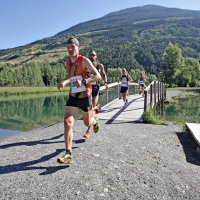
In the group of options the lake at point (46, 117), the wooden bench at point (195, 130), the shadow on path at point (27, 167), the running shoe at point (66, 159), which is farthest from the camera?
the lake at point (46, 117)

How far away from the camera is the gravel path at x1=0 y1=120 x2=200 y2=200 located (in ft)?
11.6

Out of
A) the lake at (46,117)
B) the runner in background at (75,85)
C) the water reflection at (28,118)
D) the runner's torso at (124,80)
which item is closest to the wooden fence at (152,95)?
the lake at (46,117)

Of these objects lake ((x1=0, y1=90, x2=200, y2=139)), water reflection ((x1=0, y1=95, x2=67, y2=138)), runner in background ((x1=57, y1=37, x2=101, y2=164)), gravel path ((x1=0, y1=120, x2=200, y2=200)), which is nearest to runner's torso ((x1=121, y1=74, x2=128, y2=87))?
lake ((x1=0, y1=90, x2=200, y2=139))

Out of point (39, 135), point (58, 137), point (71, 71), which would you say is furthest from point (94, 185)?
point (39, 135)

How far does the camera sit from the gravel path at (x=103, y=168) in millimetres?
3526

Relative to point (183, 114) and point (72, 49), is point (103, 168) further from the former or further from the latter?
point (183, 114)

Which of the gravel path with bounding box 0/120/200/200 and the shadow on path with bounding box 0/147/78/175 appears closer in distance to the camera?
the gravel path with bounding box 0/120/200/200

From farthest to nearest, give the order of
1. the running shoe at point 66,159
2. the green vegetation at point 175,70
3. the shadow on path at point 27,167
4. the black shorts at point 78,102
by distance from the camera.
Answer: the green vegetation at point 175,70 → the black shorts at point 78,102 → the running shoe at point 66,159 → the shadow on path at point 27,167

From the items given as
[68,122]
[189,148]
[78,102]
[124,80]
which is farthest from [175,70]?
[68,122]

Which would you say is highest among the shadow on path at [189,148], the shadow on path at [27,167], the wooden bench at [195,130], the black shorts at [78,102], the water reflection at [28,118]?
the black shorts at [78,102]

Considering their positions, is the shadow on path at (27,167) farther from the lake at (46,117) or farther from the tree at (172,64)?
the tree at (172,64)

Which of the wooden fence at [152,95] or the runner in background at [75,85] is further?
the wooden fence at [152,95]

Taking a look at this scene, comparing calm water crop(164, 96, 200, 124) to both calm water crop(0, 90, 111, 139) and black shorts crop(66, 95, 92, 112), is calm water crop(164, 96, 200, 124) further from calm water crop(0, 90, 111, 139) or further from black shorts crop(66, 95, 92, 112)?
black shorts crop(66, 95, 92, 112)

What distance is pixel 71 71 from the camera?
468 cm
